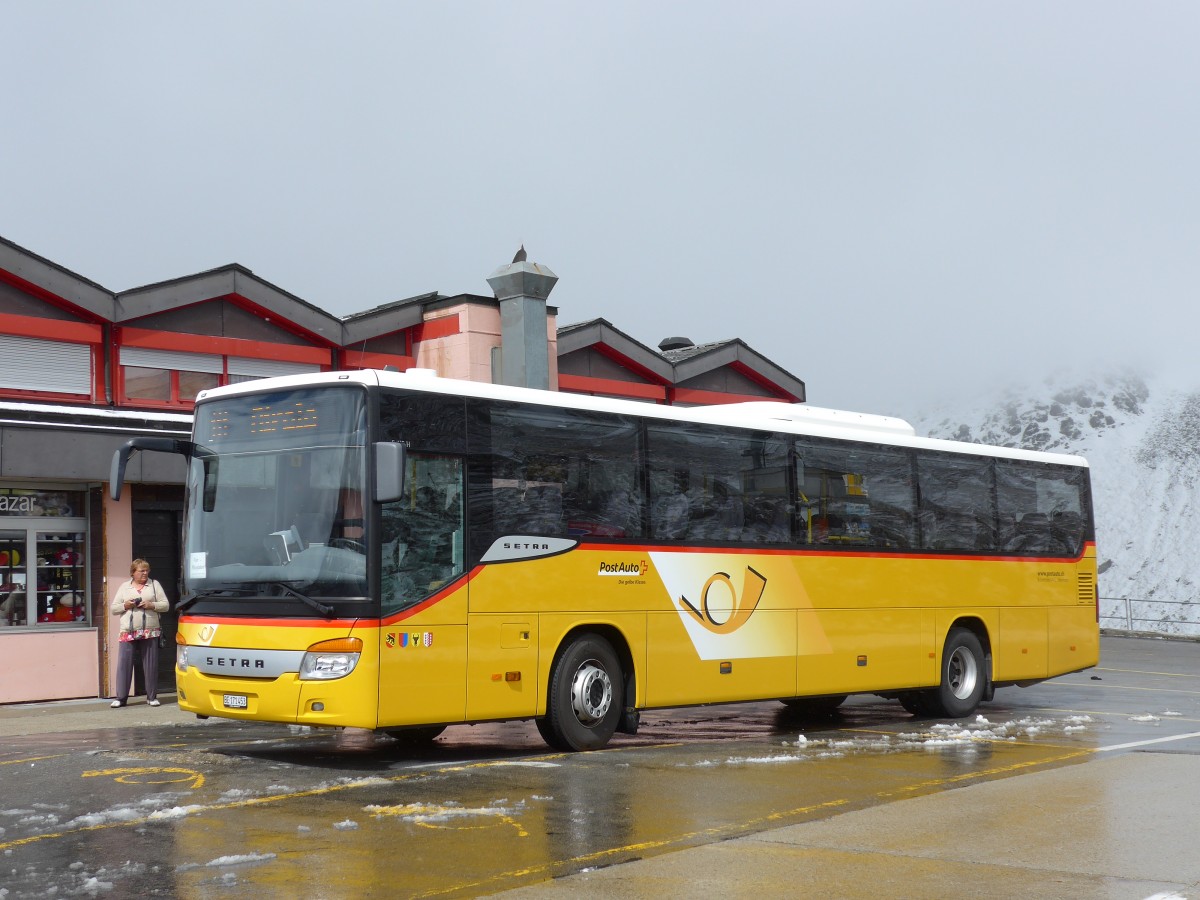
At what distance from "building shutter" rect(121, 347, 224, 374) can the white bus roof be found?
7.07 m

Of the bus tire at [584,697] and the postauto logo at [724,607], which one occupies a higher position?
the postauto logo at [724,607]

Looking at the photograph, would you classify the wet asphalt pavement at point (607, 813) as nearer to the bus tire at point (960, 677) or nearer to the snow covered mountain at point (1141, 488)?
the bus tire at point (960, 677)

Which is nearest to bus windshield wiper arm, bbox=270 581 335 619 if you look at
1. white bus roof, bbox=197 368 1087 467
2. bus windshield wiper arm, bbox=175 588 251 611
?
bus windshield wiper arm, bbox=175 588 251 611

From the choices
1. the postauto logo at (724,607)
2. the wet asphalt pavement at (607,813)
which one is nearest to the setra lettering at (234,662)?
the wet asphalt pavement at (607,813)

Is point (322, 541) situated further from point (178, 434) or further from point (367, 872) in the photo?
point (178, 434)

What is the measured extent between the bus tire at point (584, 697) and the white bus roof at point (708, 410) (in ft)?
7.04

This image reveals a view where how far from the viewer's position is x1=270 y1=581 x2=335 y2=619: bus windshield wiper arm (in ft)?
36.2

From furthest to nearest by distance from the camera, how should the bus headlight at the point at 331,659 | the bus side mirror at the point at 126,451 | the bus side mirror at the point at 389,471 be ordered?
the bus side mirror at the point at 126,451
the bus headlight at the point at 331,659
the bus side mirror at the point at 389,471

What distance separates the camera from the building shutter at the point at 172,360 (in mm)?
20672

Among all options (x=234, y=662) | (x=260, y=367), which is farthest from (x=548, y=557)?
(x=260, y=367)

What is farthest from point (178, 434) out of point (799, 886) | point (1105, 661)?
point (1105, 661)

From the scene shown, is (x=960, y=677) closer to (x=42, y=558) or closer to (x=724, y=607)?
(x=724, y=607)

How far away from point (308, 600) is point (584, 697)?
283cm

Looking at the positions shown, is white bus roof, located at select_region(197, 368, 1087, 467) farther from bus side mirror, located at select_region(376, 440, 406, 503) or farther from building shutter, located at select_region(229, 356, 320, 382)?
building shutter, located at select_region(229, 356, 320, 382)
